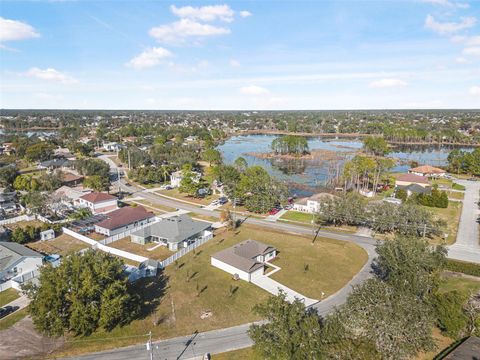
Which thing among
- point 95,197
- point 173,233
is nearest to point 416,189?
point 173,233

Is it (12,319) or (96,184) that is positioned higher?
(96,184)

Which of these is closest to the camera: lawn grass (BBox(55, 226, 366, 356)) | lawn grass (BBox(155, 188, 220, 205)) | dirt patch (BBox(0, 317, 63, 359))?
dirt patch (BBox(0, 317, 63, 359))

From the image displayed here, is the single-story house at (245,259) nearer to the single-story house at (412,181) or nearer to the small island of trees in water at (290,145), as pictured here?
the single-story house at (412,181)

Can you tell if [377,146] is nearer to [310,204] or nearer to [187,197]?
[310,204]

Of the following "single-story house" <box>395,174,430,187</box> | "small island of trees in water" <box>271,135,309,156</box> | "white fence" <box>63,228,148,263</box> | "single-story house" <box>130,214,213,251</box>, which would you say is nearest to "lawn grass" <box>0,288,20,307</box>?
"white fence" <box>63,228,148,263</box>

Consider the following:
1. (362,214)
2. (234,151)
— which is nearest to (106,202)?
(362,214)

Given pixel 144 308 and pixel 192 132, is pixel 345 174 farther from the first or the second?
pixel 192 132

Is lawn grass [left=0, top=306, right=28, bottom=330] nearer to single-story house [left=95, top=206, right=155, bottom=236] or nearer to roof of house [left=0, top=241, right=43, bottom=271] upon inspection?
roof of house [left=0, top=241, right=43, bottom=271]
